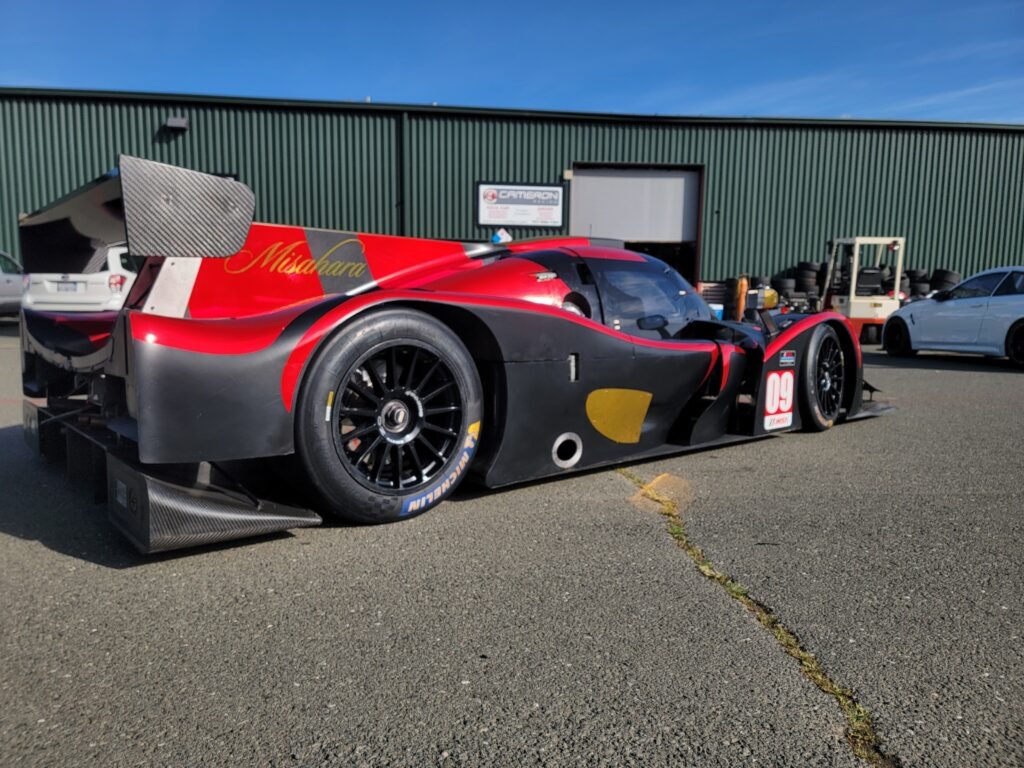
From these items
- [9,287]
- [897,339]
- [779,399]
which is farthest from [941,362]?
[9,287]

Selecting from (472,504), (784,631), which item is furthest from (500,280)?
(784,631)

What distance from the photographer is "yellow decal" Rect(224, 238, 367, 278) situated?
386 cm

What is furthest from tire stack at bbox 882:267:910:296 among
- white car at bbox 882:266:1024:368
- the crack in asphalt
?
Result: the crack in asphalt

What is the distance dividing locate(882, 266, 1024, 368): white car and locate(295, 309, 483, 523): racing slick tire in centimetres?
1016

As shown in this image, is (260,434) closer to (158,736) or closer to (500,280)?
(158,736)

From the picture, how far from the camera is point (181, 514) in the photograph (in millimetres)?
2635

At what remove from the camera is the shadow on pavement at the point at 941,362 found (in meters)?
10.4

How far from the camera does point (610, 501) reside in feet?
11.9

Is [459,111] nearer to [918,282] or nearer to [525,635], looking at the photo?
[918,282]

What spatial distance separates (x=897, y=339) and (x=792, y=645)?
38.4 feet

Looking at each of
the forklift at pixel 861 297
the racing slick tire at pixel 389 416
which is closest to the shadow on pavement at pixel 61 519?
the racing slick tire at pixel 389 416

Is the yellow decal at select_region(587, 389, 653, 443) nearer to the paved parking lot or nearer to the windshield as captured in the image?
the paved parking lot

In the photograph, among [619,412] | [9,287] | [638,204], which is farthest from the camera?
[638,204]

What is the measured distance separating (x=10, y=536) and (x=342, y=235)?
208 centimetres
